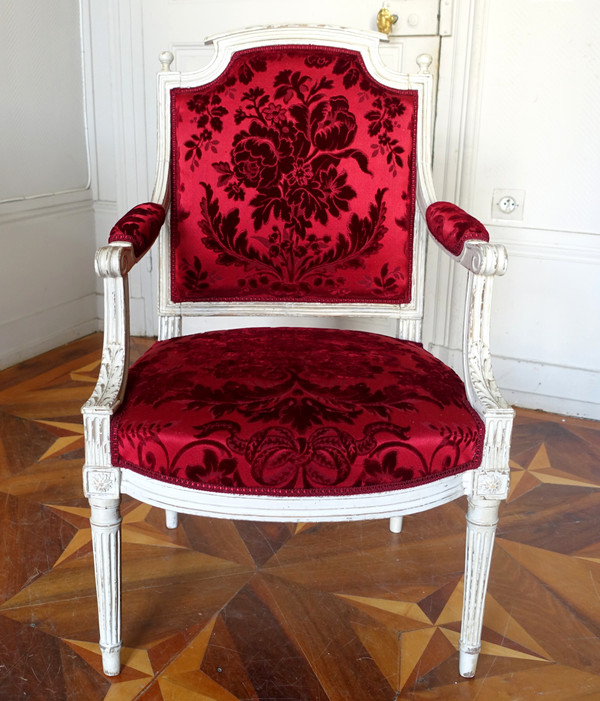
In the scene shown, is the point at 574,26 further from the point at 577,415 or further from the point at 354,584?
the point at 354,584

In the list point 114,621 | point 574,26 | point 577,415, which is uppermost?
point 574,26

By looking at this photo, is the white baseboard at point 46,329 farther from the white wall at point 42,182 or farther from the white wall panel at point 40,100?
the white wall panel at point 40,100

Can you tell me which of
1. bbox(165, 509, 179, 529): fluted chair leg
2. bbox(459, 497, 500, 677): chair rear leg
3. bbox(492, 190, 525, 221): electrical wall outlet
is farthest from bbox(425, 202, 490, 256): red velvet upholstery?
bbox(492, 190, 525, 221): electrical wall outlet

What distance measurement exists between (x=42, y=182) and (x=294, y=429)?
2.20 meters

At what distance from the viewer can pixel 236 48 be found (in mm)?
1467

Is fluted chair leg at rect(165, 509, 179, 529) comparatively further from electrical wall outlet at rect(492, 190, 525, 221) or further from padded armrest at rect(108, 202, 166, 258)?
electrical wall outlet at rect(492, 190, 525, 221)

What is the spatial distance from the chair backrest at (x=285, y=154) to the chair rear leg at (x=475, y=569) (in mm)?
545

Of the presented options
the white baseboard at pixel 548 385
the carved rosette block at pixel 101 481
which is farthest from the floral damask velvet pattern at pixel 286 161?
the white baseboard at pixel 548 385

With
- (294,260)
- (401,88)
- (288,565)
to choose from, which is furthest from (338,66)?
(288,565)

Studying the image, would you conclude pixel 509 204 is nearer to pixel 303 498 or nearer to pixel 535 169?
pixel 535 169

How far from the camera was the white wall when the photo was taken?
8.79ft

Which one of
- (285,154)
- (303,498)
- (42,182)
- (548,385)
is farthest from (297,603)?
(42,182)

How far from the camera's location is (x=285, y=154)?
4.82ft

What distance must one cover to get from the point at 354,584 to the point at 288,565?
0.15m
